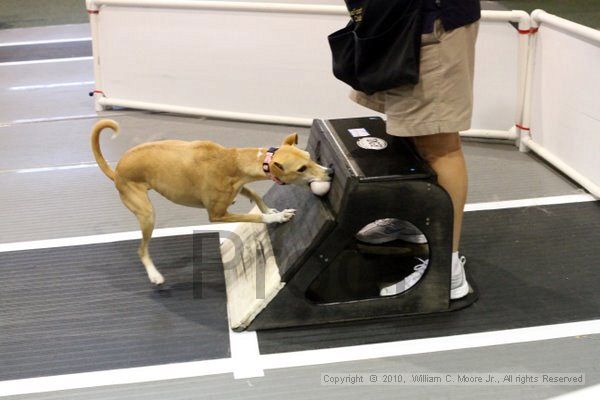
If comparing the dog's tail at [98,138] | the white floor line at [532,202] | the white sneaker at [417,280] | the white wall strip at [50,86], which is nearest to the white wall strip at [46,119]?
the white wall strip at [50,86]

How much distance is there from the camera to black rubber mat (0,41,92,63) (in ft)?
20.2

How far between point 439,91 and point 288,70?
7.34 feet

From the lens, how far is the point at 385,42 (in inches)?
83.9

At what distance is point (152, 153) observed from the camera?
256cm

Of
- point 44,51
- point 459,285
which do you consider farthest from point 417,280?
point 44,51

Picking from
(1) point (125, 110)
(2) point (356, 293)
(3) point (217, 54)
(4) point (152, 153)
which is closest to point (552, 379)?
(2) point (356, 293)

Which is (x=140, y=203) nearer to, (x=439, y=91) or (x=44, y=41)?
(x=439, y=91)

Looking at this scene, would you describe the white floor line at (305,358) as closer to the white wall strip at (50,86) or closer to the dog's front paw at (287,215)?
the dog's front paw at (287,215)

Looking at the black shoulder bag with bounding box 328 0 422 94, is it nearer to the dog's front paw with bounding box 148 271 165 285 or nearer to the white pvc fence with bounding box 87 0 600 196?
the dog's front paw with bounding box 148 271 165 285

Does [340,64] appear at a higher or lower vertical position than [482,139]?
higher

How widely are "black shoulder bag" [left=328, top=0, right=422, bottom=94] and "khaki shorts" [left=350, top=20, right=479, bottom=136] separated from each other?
0.05 meters

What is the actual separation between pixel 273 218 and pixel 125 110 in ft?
8.22

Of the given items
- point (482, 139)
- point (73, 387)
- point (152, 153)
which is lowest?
point (73, 387)

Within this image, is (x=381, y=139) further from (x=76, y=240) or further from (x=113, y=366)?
(x=76, y=240)
